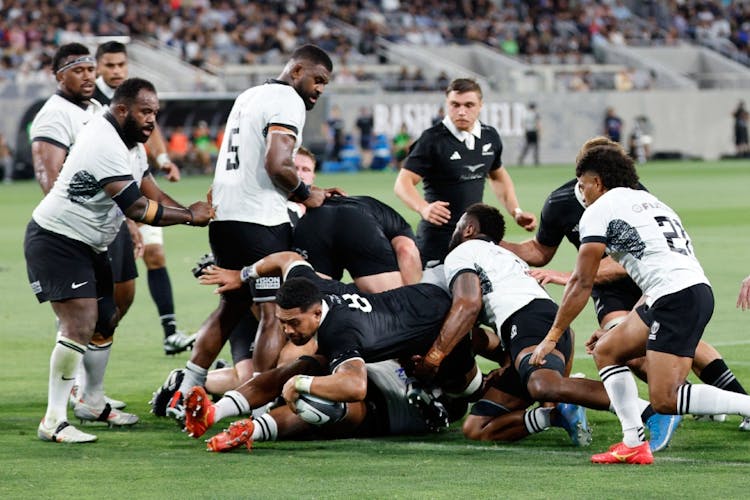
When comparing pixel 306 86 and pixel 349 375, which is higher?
pixel 306 86

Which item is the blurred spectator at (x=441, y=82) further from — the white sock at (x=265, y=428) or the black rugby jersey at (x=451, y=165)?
the white sock at (x=265, y=428)

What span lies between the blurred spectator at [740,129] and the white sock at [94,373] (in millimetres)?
41818

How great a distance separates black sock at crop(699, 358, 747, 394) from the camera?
26.8 feet

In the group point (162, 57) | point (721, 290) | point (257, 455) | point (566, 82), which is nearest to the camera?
point (257, 455)

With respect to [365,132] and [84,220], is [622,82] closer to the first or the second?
[365,132]

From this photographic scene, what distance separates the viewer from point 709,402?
7.20 metres

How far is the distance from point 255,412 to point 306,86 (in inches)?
81.3

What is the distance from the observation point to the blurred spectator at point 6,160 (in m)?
37.8

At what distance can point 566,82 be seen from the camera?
48.9m

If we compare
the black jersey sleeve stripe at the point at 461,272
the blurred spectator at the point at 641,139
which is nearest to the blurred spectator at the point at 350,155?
the blurred spectator at the point at 641,139

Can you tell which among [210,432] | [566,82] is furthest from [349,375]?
[566,82]

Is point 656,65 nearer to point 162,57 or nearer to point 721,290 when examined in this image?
point 162,57

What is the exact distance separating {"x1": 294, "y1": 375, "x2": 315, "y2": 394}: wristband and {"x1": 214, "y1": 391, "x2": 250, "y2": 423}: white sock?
49cm

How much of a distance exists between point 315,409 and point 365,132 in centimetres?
3574
